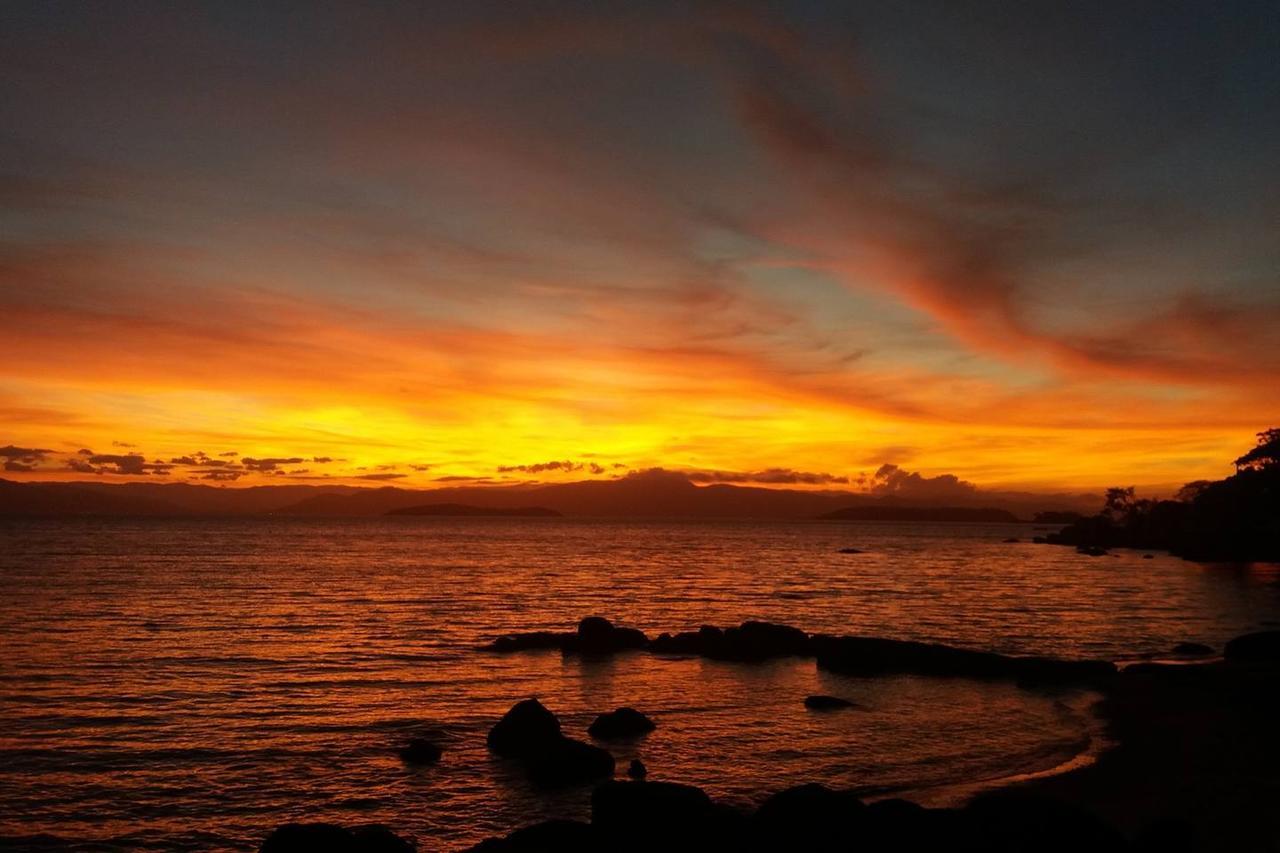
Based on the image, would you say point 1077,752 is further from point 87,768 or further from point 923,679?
point 87,768

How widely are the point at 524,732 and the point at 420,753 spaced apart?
130 inches

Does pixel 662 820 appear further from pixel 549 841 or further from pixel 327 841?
pixel 327 841

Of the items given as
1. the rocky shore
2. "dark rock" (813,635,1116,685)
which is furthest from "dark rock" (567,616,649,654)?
the rocky shore

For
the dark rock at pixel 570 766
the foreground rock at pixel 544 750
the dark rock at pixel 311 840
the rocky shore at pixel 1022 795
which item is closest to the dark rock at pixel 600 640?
the rocky shore at pixel 1022 795

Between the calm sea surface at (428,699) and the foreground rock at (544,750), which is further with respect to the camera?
the foreground rock at (544,750)

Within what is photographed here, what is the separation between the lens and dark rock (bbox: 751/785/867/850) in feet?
56.9

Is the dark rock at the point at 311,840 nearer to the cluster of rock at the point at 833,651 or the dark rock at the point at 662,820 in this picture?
the dark rock at the point at 662,820

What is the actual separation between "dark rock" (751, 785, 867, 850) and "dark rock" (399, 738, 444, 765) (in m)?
12.6

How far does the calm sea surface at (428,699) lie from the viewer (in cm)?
2359

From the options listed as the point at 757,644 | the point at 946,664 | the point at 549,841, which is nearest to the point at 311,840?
the point at 549,841

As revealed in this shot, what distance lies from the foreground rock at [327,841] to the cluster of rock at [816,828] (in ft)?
6.50

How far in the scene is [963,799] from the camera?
24016mm

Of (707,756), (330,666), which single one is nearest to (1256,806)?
(707,756)

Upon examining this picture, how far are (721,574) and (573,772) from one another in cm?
9567
